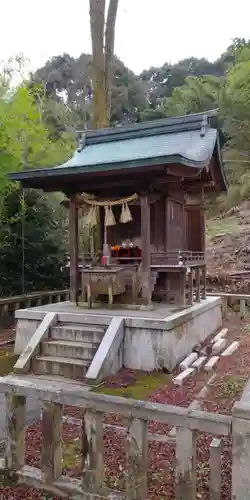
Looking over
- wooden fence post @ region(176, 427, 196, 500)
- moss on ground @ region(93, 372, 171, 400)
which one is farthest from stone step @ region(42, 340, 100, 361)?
wooden fence post @ region(176, 427, 196, 500)

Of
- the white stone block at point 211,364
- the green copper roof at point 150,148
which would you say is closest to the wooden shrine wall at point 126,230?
the green copper roof at point 150,148

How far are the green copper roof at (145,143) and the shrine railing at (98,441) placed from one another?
5.35m

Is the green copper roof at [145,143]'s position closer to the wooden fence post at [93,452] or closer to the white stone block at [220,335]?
the white stone block at [220,335]

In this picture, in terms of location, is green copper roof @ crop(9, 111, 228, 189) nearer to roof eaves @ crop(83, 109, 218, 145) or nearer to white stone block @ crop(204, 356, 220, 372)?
roof eaves @ crop(83, 109, 218, 145)

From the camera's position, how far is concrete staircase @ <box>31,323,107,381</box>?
21.1 feet

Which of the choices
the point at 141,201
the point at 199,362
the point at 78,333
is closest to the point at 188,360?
the point at 199,362

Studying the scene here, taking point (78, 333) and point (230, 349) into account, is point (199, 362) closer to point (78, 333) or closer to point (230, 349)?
point (230, 349)

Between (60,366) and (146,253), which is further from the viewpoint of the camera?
(146,253)

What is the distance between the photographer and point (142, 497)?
2701 millimetres

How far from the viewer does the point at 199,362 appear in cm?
691

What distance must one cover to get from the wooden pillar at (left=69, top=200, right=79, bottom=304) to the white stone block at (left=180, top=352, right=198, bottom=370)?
294 centimetres

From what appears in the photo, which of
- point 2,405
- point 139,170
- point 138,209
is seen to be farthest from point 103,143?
point 2,405

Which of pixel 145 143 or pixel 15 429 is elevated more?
pixel 145 143

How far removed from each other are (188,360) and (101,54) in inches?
357
